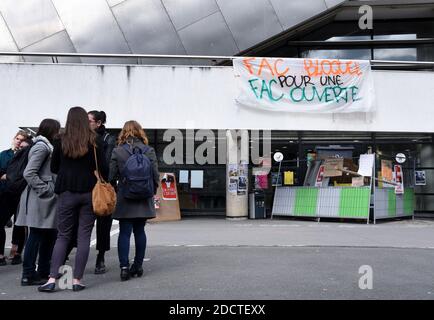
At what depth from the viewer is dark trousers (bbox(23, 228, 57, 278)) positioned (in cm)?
538

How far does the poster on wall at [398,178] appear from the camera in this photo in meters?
14.0

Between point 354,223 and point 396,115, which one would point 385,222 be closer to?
point 354,223

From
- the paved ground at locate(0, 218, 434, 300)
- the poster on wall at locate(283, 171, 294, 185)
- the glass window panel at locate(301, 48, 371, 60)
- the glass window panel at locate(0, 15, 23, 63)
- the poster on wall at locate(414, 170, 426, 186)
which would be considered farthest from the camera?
the glass window panel at locate(301, 48, 371, 60)

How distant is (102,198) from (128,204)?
0.48m

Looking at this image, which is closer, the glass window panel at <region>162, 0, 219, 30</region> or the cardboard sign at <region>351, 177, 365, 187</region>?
the cardboard sign at <region>351, 177, 365, 187</region>

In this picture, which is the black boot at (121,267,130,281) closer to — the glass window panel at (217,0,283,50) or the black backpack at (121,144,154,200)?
the black backpack at (121,144,154,200)

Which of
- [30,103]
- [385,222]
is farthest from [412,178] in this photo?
[30,103]

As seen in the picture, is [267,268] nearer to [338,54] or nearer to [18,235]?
[18,235]

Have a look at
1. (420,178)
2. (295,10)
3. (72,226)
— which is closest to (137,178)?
(72,226)

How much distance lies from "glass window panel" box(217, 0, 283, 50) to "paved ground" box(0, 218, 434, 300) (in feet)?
24.0

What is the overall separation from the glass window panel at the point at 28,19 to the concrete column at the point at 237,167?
6272 mm

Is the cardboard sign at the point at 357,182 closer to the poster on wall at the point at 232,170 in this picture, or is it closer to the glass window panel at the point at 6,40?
the poster on wall at the point at 232,170

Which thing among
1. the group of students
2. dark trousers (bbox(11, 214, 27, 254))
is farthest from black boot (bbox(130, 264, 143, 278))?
dark trousers (bbox(11, 214, 27, 254))

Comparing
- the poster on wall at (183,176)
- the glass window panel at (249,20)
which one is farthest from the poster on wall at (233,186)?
the glass window panel at (249,20)
